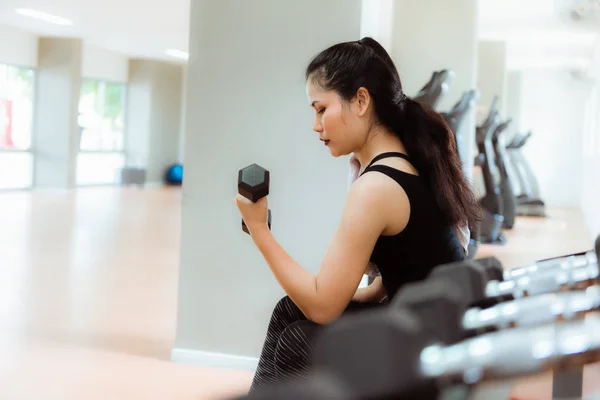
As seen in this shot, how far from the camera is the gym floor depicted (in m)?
2.70

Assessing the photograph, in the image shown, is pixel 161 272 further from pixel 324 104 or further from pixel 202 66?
pixel 324 104

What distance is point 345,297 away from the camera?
4.57ft

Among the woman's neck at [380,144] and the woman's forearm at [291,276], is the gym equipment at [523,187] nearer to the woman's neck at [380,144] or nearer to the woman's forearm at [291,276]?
the woman's neck at [380,144]

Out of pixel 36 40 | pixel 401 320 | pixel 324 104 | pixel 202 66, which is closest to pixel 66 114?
pixel 36 40

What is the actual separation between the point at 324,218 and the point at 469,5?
420cm

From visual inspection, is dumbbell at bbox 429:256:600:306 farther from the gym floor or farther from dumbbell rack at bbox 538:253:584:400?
dumbbell rack at bbox 538:253:584:400

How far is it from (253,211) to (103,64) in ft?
47.4

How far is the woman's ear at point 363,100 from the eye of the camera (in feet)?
4.95

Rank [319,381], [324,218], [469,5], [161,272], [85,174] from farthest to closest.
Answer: [85,174], [469,5], [161,272], [324,218], [319,381]

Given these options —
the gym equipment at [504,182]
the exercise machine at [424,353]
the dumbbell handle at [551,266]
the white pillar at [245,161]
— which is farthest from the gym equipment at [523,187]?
the exercise machine at [424,353]

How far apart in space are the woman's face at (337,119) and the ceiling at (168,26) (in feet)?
23.4

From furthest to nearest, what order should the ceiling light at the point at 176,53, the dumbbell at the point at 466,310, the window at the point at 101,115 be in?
the window at the point at 101,115, the ceiling light at the point at 176,53, the dumbbell at the point at 466,310

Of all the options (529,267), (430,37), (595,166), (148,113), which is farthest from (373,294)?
(148,113)

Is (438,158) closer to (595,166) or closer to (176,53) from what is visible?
(595,166)
